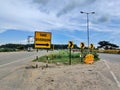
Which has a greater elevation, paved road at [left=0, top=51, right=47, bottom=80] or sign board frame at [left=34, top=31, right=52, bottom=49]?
sign board frame at [left=34, top=31, right=52, bottom=49]

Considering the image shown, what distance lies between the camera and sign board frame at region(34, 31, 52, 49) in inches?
1118

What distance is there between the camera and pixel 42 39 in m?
28.8

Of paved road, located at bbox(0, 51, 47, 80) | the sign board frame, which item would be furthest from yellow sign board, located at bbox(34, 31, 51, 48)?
paved road, located at bbox(0, 51, 47, 80)

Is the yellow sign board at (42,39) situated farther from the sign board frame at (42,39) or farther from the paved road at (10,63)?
the paved road at (10,63)

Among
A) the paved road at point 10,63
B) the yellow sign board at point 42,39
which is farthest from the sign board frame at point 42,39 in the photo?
the paved road at point 10,63

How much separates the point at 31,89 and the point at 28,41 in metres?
157

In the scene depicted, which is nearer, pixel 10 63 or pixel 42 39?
pixel 42 39

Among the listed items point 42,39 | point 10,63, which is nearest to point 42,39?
point 42,39

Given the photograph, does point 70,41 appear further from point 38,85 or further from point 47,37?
point 38,85

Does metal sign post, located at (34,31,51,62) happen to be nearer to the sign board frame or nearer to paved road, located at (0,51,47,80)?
the sign board frame

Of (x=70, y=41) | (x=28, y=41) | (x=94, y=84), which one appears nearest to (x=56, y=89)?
(x=94, y=84)

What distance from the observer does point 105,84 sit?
14.6 m

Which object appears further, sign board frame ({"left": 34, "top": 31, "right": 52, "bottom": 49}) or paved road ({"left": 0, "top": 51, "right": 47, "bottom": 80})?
sign board frame ({"left": 34, "top": 31, "right": 52, "bottom": 49})

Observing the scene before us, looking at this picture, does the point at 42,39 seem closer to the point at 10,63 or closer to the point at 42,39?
the point at 42,39
